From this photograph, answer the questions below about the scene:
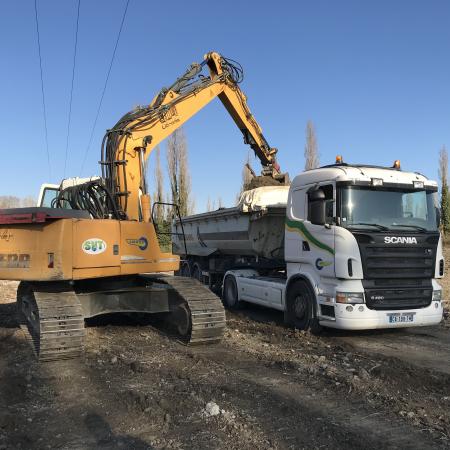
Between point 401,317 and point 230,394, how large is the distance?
4.02 meters

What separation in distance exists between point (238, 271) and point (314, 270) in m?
3.46

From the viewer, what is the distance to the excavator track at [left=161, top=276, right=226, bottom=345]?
7387 millimetres

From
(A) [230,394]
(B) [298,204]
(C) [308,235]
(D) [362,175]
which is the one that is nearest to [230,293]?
(B) [298,204]

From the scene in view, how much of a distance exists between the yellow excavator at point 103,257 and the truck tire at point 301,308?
1759mm

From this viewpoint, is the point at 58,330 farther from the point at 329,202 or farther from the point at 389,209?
the point at 389,209

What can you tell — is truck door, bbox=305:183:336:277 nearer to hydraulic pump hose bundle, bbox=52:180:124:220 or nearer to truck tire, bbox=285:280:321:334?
truck tire, bbox=285:280:321:334

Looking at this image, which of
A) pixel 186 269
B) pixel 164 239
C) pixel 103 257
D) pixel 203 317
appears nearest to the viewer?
pixel 103 257

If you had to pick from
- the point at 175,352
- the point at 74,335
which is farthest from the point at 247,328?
the point at 74,335

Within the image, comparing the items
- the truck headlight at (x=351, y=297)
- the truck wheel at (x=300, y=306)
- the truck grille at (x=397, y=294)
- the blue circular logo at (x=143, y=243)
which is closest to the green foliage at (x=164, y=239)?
the blue circular logo at (x=143, y=243)

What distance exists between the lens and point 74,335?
6.55 m

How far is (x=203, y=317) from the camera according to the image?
7434mm

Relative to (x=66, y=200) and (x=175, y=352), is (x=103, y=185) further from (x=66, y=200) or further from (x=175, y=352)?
(x=175, y=352)

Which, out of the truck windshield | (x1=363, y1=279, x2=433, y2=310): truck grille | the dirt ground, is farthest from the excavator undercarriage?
the truck windshield

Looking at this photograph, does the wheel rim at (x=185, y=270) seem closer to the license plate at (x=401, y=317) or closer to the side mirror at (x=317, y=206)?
the side mirror at (x=317, y=206)
